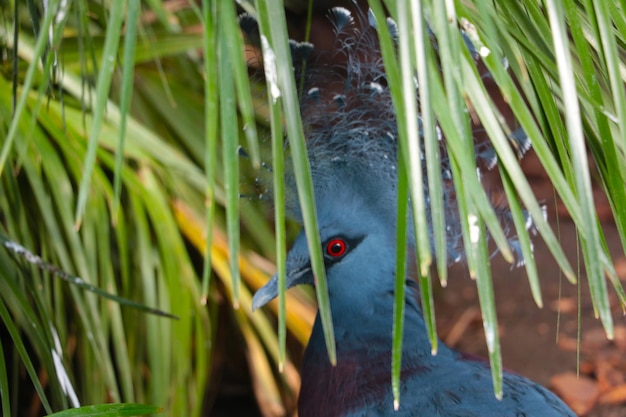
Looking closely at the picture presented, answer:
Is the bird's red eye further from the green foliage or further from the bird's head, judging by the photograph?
the green foliage

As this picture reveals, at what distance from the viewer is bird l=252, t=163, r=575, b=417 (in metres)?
1.16

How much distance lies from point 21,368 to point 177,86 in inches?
28.9

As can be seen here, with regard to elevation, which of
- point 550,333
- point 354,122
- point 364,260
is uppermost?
point 354,122

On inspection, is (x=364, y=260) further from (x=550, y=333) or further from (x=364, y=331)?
(x=550, y=333)

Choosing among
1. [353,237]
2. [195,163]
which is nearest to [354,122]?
[353,237]

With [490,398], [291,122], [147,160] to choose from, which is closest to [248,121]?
Answer: [291,122]

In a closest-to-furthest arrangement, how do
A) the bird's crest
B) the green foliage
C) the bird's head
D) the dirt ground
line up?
the green foliage < the bird's crest < the bird's head < the dirt ground

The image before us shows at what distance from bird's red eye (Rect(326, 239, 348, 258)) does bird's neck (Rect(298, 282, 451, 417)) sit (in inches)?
3.5

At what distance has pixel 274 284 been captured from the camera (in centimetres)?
119

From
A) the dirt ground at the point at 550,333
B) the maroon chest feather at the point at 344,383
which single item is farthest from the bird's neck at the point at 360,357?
the dirt ground at the point at 550,333

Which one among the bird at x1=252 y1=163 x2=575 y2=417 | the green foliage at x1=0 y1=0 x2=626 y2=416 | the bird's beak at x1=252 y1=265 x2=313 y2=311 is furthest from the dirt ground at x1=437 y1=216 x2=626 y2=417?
the bird's beak at x1=252 y1=265 x2=313 y2=311

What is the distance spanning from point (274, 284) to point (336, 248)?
5.4 inches

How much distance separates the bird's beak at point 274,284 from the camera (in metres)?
1.18

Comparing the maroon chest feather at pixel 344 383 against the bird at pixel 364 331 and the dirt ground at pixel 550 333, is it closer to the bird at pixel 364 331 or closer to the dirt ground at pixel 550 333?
the bird at pixel 364 331
